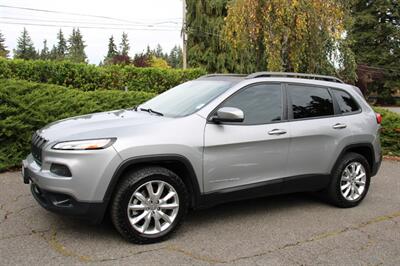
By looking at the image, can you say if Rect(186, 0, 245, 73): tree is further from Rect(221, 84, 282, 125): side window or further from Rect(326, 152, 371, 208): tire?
Rect(221, 84, 282, 125): side window

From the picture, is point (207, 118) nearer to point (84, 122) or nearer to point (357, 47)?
point (84, 122)

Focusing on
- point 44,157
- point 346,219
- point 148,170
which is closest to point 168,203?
point 148,170

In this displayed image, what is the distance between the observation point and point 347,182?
5.59m

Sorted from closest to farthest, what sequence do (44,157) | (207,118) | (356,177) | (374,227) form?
(44,157) < (207,118) < (374,227) < (356,177)

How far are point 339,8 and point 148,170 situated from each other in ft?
33.9

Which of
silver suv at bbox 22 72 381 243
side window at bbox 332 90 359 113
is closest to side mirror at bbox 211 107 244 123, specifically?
silver suv at bbox 22 72 381 243

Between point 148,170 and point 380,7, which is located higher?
point 380,7

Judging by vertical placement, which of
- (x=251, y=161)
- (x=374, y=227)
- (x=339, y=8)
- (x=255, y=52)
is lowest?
(x=374, y=227)

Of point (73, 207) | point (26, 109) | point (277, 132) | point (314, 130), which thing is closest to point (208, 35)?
point (26, 109)

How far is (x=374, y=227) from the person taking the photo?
487cm

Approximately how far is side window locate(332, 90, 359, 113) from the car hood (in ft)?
8.17

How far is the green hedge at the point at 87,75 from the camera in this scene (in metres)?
12.5

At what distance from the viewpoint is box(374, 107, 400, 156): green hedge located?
377 inches

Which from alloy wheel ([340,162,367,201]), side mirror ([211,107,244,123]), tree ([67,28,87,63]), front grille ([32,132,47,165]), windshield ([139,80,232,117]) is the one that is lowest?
alloy wheel ([340,162,367,201])
